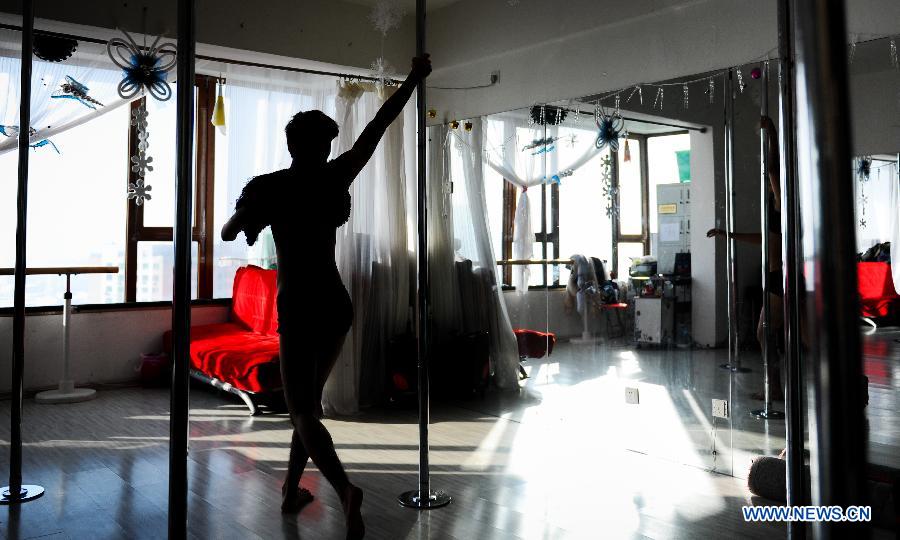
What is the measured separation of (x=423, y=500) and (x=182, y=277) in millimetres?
1916

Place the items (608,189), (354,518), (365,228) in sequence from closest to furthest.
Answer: (354,518), (608,189), (365,228)

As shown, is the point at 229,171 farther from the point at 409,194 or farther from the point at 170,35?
the point at 409,194

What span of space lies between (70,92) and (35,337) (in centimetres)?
192

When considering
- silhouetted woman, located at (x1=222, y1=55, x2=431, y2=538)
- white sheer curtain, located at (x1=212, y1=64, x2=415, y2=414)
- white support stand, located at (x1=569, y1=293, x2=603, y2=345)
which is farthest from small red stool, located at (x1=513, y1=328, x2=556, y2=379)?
silhouetted woman, located at (x1=222, y1=55, x2=431, y2=538)

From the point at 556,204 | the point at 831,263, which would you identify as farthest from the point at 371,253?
the point at 831,263

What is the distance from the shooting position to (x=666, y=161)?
3635 mm

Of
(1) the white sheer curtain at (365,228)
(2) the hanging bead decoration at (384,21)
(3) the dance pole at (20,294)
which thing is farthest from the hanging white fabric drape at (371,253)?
(3) the dance pole at (20,294)

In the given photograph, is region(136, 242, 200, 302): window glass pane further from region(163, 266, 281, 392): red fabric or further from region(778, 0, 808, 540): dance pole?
region(778, 0, 808, 540): dance pole

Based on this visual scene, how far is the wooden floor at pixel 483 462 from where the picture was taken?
2629 mm

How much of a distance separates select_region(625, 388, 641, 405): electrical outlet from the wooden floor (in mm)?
31

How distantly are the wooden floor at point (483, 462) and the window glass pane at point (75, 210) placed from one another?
115cm

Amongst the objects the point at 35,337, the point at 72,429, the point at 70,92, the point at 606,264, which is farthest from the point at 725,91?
the point at 35,337

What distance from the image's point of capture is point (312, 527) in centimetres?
262

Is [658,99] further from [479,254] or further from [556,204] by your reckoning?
[479,254]
